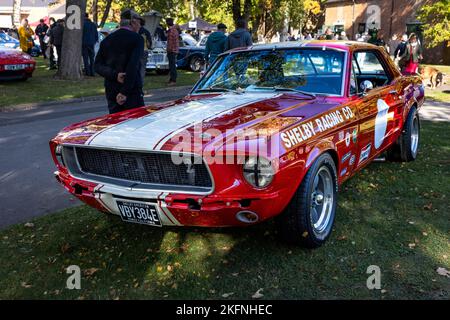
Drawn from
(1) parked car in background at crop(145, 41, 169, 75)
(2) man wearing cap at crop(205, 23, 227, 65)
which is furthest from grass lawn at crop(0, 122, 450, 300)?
(1) parked car in background at crop(145, 41, 169, 75)

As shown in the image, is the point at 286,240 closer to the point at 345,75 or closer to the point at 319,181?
the point at 319,181

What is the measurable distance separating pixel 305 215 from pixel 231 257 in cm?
67

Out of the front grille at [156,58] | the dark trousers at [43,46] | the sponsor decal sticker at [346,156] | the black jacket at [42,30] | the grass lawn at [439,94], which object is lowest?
the grass lawn at [439,94]

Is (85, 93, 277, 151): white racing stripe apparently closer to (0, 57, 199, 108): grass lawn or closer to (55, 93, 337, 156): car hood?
(55, 93, 337, 156): car hood

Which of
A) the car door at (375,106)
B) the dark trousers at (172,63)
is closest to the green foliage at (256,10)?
the dark trousers at (172,63)

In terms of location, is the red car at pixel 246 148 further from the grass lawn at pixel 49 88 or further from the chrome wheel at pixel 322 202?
the grass lawn at pixel 49 88

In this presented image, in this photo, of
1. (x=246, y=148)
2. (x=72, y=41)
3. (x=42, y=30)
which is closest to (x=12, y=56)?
(x=72, y=41)

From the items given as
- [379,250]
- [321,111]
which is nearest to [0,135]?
[321,111]

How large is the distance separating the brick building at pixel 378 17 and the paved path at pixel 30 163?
20806 mm

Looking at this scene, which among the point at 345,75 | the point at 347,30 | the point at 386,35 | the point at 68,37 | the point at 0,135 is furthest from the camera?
the point at 347,30

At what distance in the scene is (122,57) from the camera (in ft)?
17.3

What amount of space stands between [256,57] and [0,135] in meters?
5.35

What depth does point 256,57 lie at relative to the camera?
473 centimetres

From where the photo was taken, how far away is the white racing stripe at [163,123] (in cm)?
316
